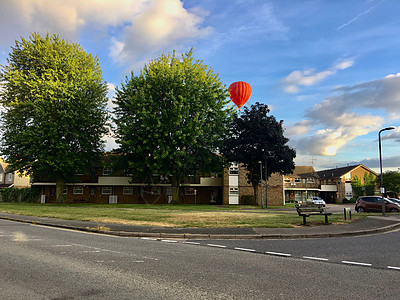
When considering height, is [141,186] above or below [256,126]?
below

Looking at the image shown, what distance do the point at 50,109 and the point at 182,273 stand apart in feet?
111

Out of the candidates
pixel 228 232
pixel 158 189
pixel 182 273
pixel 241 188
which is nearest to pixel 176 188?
pixel 158 189

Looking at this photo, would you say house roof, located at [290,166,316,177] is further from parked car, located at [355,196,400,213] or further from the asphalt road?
the asphalt road

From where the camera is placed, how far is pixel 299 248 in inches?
360

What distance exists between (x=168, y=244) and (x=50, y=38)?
36185mm

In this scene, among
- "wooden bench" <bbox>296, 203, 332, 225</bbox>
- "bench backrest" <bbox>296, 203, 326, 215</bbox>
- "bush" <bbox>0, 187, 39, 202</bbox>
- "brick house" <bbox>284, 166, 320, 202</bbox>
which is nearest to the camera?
"wooden bench" <bbox>296, 203, 332, 225</bbox>

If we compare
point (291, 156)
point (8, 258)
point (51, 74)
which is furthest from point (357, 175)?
point (8, 258)

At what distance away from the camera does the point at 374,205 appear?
86.1ft

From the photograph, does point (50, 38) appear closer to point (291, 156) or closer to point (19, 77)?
point (19, 77)

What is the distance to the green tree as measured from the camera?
32.8 m

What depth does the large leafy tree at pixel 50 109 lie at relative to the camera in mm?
33562

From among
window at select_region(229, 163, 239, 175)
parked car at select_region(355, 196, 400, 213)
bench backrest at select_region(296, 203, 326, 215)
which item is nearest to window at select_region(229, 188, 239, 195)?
window at select_region(229, 163, 239, 175)

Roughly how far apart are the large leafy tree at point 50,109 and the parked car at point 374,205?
30407mm

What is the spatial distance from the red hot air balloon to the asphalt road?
98.7 feet
